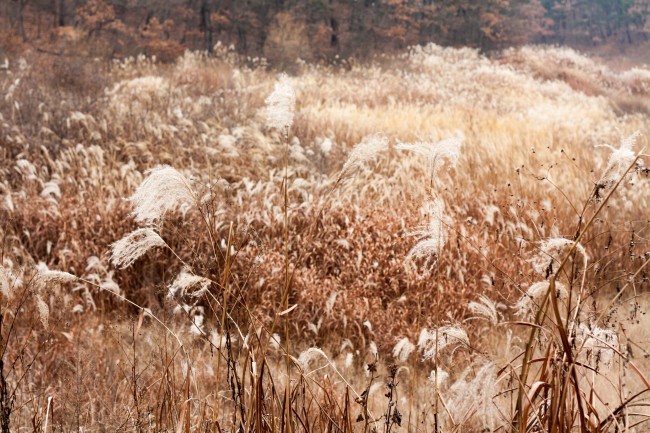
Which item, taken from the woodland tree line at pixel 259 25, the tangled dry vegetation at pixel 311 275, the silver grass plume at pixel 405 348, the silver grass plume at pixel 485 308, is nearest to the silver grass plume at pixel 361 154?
the tangled dry vegetation at pixel 311 275

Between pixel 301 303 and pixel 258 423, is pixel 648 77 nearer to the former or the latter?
pixel 301 303

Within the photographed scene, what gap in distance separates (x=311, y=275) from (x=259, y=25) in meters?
18.4

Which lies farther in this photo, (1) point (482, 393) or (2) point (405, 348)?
(2) point (405, 348)

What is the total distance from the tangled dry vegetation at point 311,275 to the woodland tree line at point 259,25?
10.7 metres

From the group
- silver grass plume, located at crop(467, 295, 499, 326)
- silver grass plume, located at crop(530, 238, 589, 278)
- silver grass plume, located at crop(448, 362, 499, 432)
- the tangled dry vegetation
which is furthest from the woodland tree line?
silver grass plume, located at crop(448, 362, 499, 432)

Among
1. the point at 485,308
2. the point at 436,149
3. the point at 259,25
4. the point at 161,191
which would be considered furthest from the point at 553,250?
the point at 259,25

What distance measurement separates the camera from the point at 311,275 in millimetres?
3600

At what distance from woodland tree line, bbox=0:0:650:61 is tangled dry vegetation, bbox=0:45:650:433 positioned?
10742 mm

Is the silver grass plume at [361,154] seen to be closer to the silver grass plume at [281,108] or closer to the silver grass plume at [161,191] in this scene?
the silver grass plume at [281,108]

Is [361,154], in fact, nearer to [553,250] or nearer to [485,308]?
[485,308]

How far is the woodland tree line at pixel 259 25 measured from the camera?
17656 mm

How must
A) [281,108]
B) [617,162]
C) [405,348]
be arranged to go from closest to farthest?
1. [617,162]
2. [281,108]
3. [405,348]

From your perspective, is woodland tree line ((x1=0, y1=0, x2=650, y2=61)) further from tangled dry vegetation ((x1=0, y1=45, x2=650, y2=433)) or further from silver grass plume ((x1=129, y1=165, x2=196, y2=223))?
silver grass plume ((x1=129, y1=165, x2=196, y2=223))

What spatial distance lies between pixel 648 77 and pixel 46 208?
841 inches
